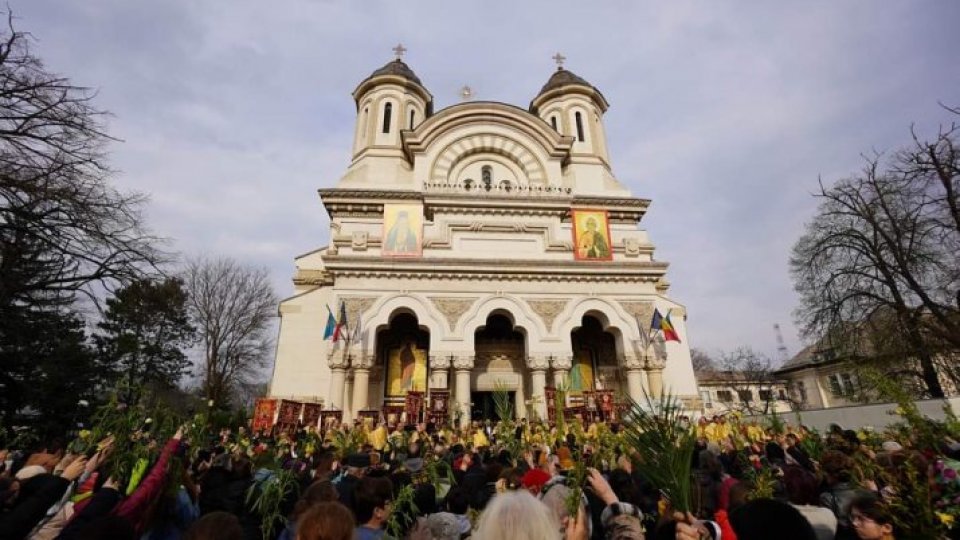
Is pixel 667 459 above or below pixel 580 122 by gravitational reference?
below

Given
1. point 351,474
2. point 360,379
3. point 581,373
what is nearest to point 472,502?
point 351,474

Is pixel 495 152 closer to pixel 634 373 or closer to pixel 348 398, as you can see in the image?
pixel 634 373

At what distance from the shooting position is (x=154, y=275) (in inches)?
427

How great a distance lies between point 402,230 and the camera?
20.9 metres

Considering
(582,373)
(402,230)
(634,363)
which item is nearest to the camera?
(634,363)

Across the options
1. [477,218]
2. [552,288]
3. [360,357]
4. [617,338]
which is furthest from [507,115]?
[360,357]

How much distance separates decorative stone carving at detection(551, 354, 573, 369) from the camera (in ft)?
60.8

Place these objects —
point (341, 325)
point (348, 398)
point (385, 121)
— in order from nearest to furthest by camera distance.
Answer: point (341, 325) → point (348, 398) → point (385, 121)

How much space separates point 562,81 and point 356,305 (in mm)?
23009

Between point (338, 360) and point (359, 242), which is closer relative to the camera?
point (338, 360)

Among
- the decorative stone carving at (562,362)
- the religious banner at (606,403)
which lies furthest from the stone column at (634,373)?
the decorative stone carving at (562,362)

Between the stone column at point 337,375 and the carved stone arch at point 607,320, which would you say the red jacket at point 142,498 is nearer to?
the stone column at point 337,375

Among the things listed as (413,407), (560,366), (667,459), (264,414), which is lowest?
(667,459)

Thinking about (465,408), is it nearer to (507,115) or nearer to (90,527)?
(90,527)
